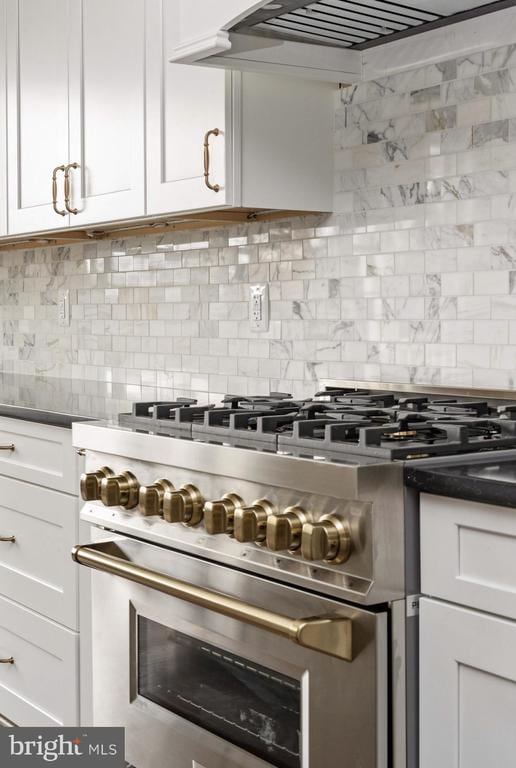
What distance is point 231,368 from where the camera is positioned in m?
2.78

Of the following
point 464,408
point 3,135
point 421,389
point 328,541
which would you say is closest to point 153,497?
point 328,541

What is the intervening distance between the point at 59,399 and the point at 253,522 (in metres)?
1.30

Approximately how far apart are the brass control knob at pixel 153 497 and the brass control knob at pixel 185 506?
0.22 ft

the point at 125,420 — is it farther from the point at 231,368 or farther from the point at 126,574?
the point at 231,368

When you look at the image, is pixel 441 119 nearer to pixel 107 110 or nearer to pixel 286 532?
pixel 107 110

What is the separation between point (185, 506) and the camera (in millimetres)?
1672

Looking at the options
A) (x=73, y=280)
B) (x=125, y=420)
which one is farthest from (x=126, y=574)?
(x=73, y=280)

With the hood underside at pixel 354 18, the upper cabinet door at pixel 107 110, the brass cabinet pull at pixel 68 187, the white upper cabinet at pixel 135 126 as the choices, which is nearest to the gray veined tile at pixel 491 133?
the hood underside at pixel 354 18

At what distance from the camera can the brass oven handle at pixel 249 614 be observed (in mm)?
1383

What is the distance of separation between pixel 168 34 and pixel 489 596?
5.43ft

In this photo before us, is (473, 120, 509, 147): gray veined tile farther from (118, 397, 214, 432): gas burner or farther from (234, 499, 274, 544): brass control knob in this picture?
(234, 499, 274, 544): brass control knob

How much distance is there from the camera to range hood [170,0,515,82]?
79.0 inches

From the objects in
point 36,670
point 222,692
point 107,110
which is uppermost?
point 107,110

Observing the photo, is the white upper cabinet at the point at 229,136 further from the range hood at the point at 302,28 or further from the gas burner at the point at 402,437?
the gas burner at the point at 402,437
